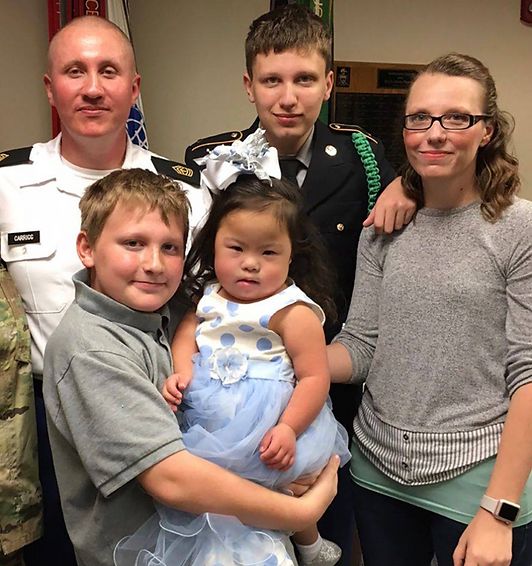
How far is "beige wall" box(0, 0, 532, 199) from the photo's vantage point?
299cm

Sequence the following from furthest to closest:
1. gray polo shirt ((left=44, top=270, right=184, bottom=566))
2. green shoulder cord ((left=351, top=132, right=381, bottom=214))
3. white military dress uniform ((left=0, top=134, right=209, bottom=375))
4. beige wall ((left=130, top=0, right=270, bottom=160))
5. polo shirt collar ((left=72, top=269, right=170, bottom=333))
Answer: beige wall ((left=130, top=0, right=270, bottom=160))
green shoulder cord ((left=351, top=132, right=381, bottom=214))
white military dress uniform ((left=0, top=134, right=209, bottom=375))
polo shirt collar ((left=72, top=269, right=170, bottom=333))
gray polo shirt ((left=44, top=270, right=184, bottom=566))

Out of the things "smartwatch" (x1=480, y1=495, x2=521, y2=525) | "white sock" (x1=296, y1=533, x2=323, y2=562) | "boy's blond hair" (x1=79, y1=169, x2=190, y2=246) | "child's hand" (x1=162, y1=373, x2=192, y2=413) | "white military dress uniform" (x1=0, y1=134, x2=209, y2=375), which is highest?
"boy's blond hair" (x1=79, y1=169, x2=190, y2=246)

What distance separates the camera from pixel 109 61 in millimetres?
1612

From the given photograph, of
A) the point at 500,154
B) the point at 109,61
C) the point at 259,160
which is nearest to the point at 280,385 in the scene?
the point at 259,160

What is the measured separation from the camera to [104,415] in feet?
3.37

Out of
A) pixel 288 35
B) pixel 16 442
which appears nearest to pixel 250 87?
pixel 288 35

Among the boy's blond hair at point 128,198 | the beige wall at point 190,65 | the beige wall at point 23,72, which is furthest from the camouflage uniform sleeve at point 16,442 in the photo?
the beige wall at point 190,65

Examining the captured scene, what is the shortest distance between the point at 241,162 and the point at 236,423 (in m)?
0.56

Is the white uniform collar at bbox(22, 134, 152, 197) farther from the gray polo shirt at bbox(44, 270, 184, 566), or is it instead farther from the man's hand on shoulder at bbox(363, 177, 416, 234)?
the man's hand on shoulder at bbox(363, 177, 416, 234)

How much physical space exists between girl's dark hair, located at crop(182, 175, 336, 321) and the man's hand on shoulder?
0.51 feet

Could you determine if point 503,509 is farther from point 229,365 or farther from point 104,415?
point 104,415

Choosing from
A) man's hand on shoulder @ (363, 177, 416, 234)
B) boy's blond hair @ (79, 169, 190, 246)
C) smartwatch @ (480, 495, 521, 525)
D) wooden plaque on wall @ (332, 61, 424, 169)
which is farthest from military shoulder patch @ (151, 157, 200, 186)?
wooden plaque on wall @ (332, 61, 424, 169)

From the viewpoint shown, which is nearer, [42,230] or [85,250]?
[85,250]

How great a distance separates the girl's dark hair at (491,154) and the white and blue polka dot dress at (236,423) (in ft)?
1.50
